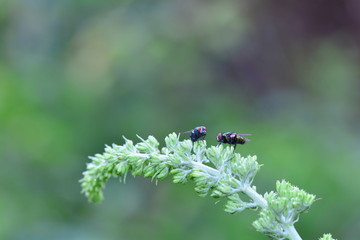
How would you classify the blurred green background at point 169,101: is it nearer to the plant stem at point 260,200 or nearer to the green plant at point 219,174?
the green plant at point 219,174

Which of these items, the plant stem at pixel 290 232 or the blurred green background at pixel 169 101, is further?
the blurred green background at pixel 169 101

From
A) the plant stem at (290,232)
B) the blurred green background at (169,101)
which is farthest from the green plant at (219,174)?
the blurred green background at (169,101)

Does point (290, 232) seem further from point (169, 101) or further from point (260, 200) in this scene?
point (169, 101)

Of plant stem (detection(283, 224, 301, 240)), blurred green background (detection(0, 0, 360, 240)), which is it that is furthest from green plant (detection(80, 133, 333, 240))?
blurred green background (detection(0, 0, 360, 240))

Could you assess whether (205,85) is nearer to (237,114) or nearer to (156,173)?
(237,114)

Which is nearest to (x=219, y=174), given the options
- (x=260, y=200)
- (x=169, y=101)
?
(x=260, y=200)

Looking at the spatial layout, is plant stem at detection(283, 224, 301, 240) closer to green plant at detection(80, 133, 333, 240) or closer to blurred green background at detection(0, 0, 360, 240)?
green plant at detection(80, 133, 333, 240)
